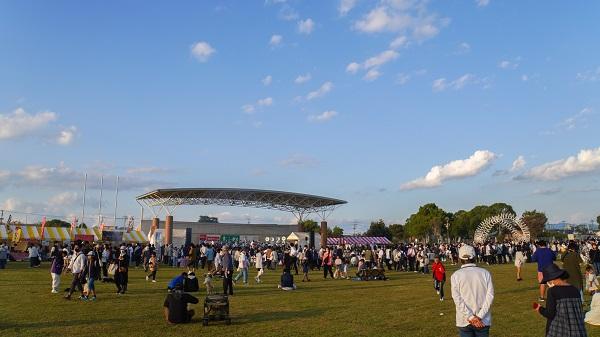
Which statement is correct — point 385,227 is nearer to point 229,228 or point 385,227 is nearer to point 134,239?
point 229,228

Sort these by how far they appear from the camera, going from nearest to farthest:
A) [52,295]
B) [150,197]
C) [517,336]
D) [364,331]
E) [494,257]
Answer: [517,336]
[364,331]
[52,295]
[494,257]
[150,197]

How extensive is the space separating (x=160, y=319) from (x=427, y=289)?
10.5 meters

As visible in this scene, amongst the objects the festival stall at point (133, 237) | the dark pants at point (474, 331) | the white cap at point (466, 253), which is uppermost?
the festival stall at point (133, 237)

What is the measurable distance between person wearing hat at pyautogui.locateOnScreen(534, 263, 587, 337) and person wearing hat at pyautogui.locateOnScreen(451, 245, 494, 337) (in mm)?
560

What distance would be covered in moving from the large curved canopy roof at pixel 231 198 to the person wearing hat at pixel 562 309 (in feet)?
189

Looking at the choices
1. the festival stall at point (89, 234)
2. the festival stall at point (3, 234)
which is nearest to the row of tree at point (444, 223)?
the festival stall at point (89, 234)

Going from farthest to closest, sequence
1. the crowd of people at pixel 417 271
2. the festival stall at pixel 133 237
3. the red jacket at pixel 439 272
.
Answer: the festival stall at pixel 133 237 → the red jacket at pixel 439 272 → the crowd of people at pixel 417 271

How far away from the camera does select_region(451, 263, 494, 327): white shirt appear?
17.6 ft

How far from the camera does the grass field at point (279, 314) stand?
31.9 feet

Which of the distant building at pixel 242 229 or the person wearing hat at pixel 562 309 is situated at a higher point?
the distant building at pixel 242 229

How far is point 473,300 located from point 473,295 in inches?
2.2

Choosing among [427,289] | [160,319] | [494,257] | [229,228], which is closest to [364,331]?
[160,319]

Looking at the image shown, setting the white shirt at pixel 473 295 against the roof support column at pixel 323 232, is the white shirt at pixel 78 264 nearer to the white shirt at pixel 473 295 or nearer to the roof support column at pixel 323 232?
the white shirt at pixel 473 295

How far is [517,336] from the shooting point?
30.0ft
